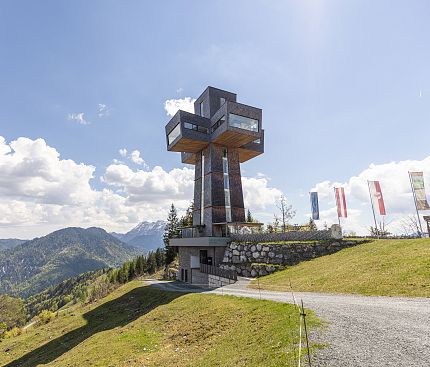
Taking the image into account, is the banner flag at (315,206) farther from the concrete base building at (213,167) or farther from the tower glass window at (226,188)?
the tower glass window at (226,188)

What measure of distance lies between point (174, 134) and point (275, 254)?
2600 cm

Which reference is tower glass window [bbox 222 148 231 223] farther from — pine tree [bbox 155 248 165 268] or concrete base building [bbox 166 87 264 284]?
pine tree [bbox 155 248 165 268]

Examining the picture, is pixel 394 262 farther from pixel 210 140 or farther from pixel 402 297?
pixel 210 140

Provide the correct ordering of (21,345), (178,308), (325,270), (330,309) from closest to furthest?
(330,309) < (178,308) < (325,270) < (21,345)

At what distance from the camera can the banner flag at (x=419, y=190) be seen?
34938mm

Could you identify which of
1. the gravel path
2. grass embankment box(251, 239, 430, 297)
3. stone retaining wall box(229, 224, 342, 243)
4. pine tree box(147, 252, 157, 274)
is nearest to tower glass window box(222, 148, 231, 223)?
stone retaining wall box(229, 224, 342, 243)

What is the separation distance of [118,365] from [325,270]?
61.7 feet

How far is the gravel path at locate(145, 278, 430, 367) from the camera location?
26.5ft

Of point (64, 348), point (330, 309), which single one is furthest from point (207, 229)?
point (330, 309)

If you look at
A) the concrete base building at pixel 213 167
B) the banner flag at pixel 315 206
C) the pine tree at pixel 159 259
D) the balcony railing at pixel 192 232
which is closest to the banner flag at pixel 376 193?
the banner flag at pixel 315 206

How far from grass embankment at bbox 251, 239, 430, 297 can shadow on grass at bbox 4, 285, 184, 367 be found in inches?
478

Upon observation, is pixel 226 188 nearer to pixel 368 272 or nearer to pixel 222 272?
pixel 222 272

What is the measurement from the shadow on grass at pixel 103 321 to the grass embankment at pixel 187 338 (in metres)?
0.16

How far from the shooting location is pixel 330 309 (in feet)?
46.2
